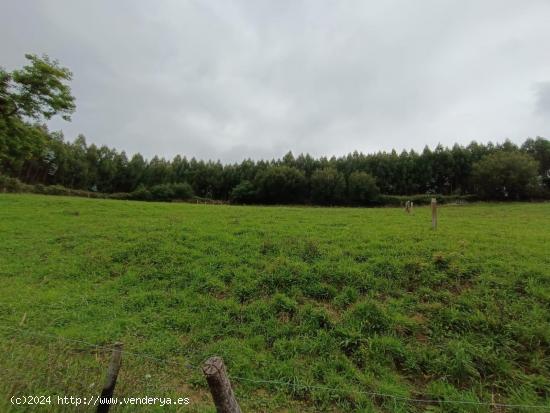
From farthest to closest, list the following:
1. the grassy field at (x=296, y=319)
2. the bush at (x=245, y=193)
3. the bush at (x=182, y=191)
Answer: the bush at (x=245, y=193), the bush at (x=182, y=191), the grassy field at (x=296, y=319)

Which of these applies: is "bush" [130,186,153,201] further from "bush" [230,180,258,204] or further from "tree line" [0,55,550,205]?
"bush" [230,180,258,204]

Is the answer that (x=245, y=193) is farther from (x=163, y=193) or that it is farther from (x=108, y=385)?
(x=108, y=385)

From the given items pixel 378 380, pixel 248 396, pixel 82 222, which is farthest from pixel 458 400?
pixel 82 222

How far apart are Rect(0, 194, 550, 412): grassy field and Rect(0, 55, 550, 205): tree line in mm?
44013

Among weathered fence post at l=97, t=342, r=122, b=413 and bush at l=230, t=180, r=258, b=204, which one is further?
bush at l=230, t=180, r=258, b=204

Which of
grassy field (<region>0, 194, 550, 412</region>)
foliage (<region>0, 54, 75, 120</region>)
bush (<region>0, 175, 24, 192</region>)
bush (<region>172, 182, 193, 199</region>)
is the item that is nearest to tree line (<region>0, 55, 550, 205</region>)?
bush (<region>172, 182, 193, 199</region>)

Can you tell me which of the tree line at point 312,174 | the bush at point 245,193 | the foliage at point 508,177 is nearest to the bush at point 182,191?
the tree line at point 312,174

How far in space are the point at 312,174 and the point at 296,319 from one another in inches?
2150

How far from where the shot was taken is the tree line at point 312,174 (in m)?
45.8

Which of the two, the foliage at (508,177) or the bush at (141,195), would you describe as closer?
the foliage at (508,177)

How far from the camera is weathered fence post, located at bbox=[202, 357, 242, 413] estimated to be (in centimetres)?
234

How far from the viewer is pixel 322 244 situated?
8906 mm

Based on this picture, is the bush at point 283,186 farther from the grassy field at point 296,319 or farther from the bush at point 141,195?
the grassy field at point 296,319

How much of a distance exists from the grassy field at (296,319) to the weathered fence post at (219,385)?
5.33 feet
